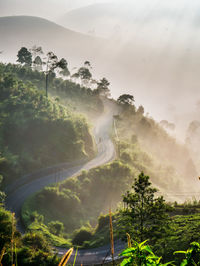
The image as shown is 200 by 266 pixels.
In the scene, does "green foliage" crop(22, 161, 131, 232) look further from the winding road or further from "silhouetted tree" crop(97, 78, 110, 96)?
"silhouetted tree" crop(97, 78, 110, 96)

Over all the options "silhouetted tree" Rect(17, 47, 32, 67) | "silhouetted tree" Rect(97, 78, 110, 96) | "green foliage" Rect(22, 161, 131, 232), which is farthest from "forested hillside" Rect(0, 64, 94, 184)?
"silhouetted tree" Rect(97, 78, 110, 96)

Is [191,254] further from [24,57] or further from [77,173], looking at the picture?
[24,57]

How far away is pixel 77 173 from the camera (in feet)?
169

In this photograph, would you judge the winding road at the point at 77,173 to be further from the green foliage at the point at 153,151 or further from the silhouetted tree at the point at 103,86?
the silhouetted tree at the point at 103,86

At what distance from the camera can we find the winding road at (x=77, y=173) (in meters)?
27.1

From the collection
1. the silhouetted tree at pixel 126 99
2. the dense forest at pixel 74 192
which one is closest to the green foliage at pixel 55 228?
the dense forest at pixel 74 192

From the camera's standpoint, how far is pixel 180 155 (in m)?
111

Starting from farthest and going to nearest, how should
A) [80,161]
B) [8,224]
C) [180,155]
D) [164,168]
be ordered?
1. [180,155]
2. [164,168]
3. [80,161]
4. [8,224]

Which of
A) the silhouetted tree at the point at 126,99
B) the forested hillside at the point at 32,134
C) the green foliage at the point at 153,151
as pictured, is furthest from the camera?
the silhouetted tree at the point at 126,99

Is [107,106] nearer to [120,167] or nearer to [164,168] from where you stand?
[164,168]

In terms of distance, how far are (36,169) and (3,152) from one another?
828cm

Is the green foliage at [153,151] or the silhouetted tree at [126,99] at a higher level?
the silhouetted tree at [126,99]

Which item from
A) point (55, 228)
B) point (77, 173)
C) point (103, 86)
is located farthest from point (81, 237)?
point (103, 86)

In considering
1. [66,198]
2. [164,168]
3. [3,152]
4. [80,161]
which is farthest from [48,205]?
[164,168]
